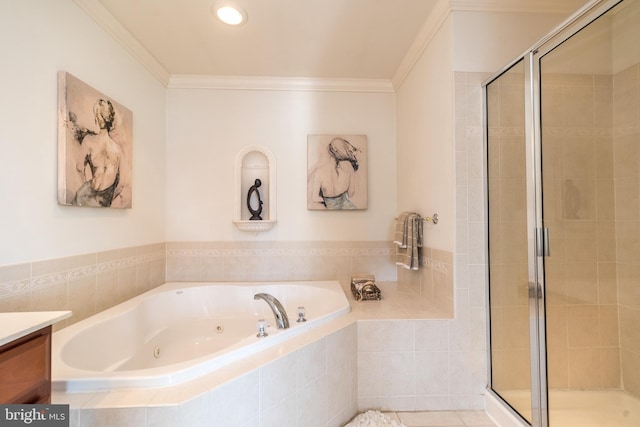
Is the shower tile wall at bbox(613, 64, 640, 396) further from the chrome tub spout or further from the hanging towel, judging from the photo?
the chrome tub spout

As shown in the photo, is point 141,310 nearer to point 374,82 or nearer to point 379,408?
point 379,408

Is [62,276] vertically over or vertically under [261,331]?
over

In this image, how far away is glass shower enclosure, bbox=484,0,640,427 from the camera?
4.35ft

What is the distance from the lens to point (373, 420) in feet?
4.88

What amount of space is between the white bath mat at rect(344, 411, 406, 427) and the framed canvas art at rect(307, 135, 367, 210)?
156 cm

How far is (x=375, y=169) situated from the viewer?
2646 mm

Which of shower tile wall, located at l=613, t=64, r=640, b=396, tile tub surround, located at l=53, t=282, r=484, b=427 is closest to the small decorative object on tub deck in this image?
tile tub surround, located at l=53, t=282, r=484, b=427

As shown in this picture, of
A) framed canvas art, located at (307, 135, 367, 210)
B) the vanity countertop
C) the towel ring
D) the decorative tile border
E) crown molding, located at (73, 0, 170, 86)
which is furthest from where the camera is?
framed canvas art, located at (307, 135, 367, 210)

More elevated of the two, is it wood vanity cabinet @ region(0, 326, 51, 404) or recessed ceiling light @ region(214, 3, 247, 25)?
recessed ceiling light @ region(214, 3, 247, 25)

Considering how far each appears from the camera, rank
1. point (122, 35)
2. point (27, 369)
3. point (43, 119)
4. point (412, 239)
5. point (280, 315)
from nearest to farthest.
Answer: point (27, 369) → point (43, 119) → point (280, 315) → point (122, 35) → point (412, 239)

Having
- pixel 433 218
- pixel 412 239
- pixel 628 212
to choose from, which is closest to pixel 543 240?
pixel 628 212

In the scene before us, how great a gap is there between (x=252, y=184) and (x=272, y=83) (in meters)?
0.95

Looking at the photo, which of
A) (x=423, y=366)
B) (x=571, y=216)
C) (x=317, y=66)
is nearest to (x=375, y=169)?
(x=317, y=66)

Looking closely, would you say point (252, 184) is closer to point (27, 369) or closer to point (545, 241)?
point (27, 369)
